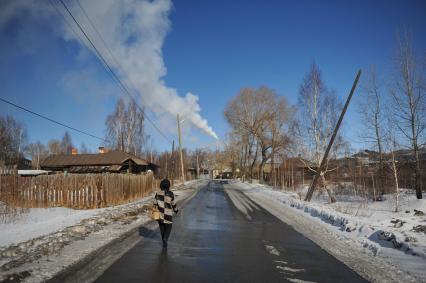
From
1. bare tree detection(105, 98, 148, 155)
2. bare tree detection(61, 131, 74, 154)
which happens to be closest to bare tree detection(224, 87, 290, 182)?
bare tree detection(105, 98, 148, 155)

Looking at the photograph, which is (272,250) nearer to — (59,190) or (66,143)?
(59,190)

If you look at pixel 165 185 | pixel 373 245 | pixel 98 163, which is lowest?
pixel 373 245

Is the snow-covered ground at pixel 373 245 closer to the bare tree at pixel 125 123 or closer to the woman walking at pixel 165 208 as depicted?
the woman walking at pixel 165 208

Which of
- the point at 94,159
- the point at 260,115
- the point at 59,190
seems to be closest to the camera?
the point at 59,190

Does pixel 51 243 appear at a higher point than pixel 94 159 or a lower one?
lower

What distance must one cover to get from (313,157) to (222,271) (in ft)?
67.7

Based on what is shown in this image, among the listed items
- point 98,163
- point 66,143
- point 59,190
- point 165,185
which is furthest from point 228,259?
point 66,143

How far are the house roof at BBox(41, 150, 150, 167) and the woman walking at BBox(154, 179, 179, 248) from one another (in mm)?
32879

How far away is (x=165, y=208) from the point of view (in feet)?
27.6

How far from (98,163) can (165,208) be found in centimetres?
3600

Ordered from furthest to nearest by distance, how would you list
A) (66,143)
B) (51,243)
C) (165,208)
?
1. (66,143)
2. (165,208)
3. (51,243)

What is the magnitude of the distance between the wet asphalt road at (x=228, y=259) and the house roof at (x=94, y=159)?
31.7 m

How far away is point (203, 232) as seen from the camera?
10375mm

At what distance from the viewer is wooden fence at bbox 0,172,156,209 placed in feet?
53.2
